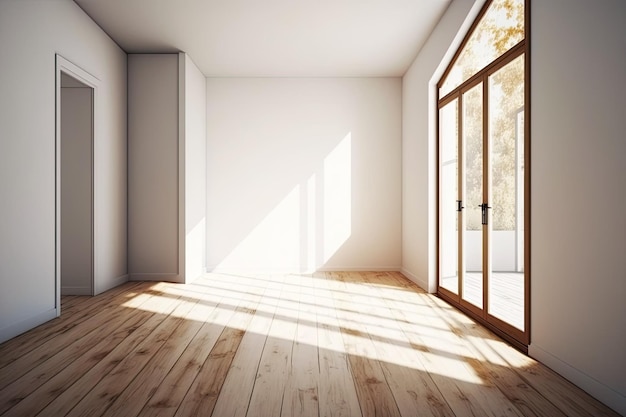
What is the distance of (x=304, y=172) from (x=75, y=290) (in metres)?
3.32

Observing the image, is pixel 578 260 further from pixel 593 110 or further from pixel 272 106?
pixel 272 106

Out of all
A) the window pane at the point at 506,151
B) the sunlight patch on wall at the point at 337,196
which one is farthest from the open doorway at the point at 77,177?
the window pane at the point at 506,151

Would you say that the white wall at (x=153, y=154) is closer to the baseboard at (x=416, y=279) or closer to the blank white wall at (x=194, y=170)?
the blank white wall at (x=194, y=170)

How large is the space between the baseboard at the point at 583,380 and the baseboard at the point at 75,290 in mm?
4308

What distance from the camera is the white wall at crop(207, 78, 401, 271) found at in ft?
20.7

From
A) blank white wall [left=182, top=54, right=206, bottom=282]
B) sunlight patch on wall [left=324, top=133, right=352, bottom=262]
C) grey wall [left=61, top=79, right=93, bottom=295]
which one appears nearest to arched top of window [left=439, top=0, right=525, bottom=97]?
sunlight patch on wall [left=324, top=133, right=352, bottom=262]

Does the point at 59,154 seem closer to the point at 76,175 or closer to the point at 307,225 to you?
the point at 76,175

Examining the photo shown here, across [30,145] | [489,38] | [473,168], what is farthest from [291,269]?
[489,38]

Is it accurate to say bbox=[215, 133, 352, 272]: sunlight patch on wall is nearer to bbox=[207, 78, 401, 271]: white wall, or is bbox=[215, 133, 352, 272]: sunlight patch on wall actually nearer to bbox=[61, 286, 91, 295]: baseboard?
bbox=[207, 78, 401, 271]: white wall

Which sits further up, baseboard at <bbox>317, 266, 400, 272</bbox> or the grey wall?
the grey wall

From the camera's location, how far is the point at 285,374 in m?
2.51

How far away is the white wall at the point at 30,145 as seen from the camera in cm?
316

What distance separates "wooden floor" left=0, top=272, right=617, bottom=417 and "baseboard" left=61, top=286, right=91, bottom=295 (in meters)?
0.27

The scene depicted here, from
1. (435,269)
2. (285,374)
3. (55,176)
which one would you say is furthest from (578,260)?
(55,176)
